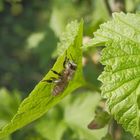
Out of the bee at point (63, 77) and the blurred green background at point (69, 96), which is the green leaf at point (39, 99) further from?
the blurred green background at point (69, 96)

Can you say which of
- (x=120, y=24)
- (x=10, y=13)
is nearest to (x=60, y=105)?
(x=120, y=24)

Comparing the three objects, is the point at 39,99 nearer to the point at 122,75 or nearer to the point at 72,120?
the point at 122,75

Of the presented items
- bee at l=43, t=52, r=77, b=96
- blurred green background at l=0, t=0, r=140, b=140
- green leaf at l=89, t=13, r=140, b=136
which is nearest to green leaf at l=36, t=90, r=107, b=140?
blurred green background at l=0, t=0, r=140, b=140

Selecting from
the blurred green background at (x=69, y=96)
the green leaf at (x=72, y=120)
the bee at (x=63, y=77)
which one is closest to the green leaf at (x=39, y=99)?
the bee at (x=63, y=77)

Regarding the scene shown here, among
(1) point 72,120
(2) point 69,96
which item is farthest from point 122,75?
(2) point 69,96

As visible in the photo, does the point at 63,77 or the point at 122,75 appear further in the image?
the point at 63,77

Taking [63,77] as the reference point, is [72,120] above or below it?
below

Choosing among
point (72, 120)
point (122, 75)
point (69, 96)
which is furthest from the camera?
point (69, 96)

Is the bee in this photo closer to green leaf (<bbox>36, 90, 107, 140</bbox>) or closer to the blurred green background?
the blurred green background
